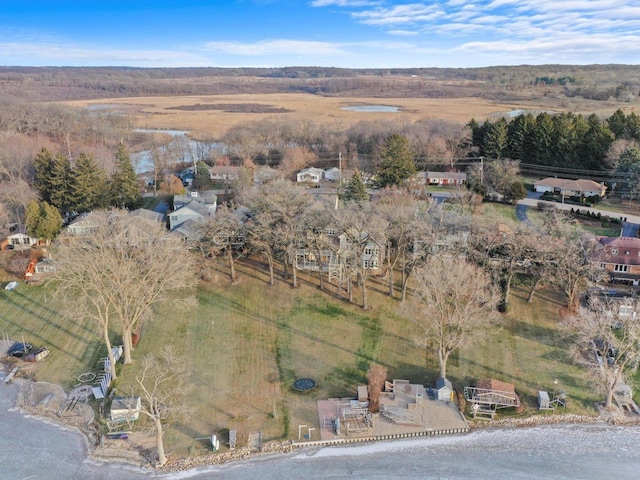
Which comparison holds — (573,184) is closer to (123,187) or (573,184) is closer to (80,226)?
(123,187)

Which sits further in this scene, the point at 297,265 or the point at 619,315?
the point at 297,265

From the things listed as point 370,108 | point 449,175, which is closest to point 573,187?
point 449,175

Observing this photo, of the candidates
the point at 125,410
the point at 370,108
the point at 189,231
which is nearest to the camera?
the point at 125,410

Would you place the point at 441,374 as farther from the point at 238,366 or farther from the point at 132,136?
the point at 132,136

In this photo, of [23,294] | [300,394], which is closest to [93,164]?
[23,294]

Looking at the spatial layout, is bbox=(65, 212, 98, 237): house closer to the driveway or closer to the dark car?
the dark car

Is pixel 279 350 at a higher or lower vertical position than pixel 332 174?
lower
